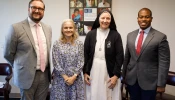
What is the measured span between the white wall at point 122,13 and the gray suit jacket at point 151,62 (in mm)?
1217

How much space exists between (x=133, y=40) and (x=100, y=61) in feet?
1.62

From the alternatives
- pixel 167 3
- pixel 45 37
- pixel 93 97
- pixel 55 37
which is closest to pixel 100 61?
pixel 93 97

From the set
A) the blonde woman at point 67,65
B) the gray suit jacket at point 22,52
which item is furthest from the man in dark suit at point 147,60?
the gray suit jacket at point 22,52

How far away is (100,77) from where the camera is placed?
7.38ft

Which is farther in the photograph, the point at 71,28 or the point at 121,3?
the point at 121,3

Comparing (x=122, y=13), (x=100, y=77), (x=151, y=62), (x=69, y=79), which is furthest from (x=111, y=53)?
(x=122, y=13)

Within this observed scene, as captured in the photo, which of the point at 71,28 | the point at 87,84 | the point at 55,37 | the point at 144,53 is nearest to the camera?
the point at 144,53

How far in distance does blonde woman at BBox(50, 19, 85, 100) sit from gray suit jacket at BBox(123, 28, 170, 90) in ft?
2.14

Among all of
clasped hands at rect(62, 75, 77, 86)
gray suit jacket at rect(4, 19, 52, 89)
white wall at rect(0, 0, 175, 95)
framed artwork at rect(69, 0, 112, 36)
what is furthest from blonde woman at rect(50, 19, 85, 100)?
white wall at rect(0, 0, 175, 95)

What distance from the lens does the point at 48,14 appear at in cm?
342

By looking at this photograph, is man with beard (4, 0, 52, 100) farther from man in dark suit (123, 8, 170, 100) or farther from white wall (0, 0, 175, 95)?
white wall (0, 0, 175, 95)

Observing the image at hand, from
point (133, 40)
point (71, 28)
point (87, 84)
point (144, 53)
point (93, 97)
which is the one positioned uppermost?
point (71, 28)

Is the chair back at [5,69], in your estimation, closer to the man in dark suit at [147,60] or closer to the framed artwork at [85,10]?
the framed artwork at [85,10]

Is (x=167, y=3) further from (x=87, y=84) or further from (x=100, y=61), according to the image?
(x=87, y=84)
